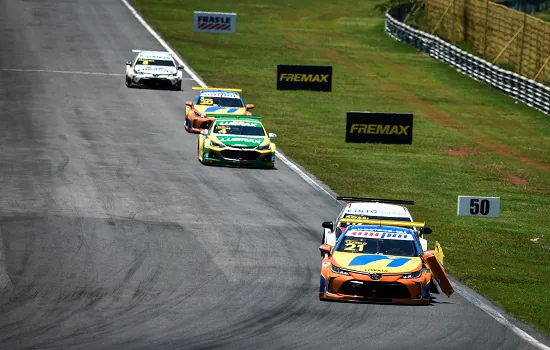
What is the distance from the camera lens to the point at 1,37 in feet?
212

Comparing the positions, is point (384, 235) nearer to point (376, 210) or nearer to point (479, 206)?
point (376, 210)

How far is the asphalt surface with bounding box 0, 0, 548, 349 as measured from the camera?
738 inches

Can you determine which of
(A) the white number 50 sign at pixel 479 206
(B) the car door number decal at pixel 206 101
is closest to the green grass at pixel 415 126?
(A) the white number 50 sign at pixel 479 206

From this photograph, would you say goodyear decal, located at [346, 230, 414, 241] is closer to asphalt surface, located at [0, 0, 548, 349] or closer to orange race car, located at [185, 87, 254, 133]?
asphalt surface, located at [0, 0, 548, 349]

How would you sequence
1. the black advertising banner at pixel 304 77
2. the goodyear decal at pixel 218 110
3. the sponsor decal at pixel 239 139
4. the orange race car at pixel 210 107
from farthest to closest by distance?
the black advertising banner at pixel 304 77 → the orange race car at pixel 210 107 → the goodyear decal at pixel 218 110 → the sponsor decal at pixel 239 139

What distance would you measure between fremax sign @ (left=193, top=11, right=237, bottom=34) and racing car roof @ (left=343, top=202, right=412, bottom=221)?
1754 inches

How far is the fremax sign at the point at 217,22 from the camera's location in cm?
6862

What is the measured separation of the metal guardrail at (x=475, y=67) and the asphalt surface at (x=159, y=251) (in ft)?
54.8

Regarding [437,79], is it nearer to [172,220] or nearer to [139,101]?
[139,101]

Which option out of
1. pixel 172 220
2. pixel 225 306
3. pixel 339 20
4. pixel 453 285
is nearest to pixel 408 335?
pixel 225 306

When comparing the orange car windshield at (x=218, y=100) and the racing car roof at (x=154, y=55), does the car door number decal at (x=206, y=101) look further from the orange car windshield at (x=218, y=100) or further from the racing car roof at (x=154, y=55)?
the racing car roof at (x=154, y=55)

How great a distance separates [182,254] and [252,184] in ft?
30.5

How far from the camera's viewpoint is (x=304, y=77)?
53031mm

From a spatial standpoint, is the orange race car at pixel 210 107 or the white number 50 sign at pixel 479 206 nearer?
the white number 50 sign at pixel 479 206
